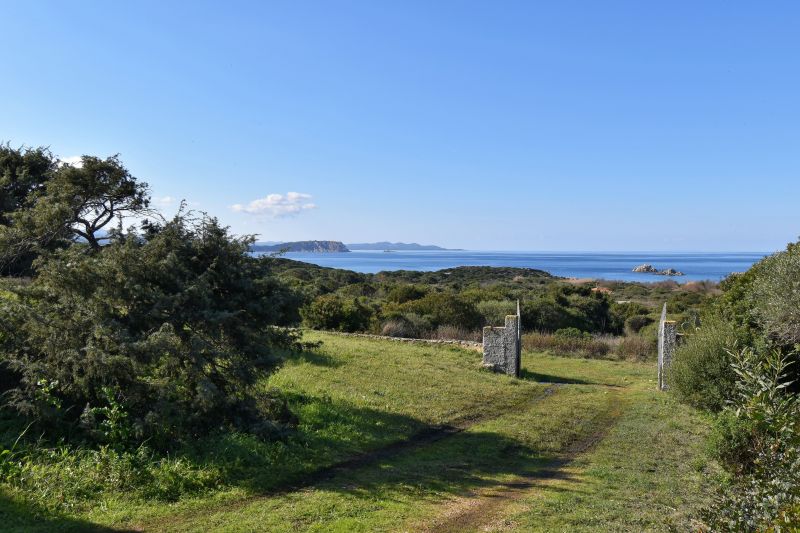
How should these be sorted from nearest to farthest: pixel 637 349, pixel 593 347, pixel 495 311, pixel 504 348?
1. pixel 504 348
2. pixel 637 349
3. pixel 593 347
4. pixel 495 311

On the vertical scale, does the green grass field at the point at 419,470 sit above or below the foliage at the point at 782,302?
below

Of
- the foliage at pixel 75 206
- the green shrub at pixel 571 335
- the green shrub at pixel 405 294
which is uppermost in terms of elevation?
the foliage at pixel 75 206

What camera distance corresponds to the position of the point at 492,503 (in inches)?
278

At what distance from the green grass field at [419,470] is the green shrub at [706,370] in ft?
1.96

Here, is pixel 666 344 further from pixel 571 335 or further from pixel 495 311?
pixel 495 311

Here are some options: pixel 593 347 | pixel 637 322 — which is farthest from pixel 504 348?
pixel 637 322

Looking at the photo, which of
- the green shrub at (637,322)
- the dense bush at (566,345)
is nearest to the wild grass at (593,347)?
the dense bush at (566,345)

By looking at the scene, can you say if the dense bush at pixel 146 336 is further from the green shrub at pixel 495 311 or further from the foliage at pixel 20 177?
the green shrub at pixel 495 311

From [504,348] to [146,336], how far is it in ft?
40.1

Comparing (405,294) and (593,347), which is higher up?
(405,294)

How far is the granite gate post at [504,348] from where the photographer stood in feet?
59.2

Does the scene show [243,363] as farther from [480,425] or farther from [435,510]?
[480,425]

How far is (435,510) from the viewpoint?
6715 mm

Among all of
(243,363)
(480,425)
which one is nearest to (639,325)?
(480,425)
